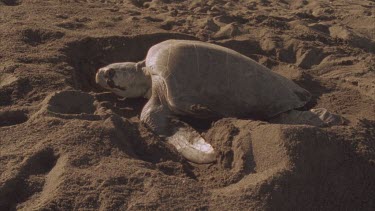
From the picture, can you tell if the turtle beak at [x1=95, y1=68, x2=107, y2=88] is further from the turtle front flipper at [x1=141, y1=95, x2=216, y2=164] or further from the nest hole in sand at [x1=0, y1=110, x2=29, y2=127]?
the nest hole in sand at [x1=0, y1=110, x2=29, y2=127]

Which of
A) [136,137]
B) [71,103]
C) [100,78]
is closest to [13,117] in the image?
[71,103]

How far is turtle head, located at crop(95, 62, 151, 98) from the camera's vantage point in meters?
3.60

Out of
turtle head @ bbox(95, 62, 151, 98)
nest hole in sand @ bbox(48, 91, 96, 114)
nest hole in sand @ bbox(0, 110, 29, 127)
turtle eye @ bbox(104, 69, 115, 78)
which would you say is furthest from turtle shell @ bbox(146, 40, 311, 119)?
nest hole in sand @ bbox(0, 110, 29, 127)

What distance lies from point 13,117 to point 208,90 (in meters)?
1.28

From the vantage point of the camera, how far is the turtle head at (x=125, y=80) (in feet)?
Answer: 11.8

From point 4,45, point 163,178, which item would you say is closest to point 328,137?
point 163,178

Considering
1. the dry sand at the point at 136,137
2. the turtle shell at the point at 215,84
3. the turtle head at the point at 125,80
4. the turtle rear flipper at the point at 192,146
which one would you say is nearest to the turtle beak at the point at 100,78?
the turtle head at the point at 125,80

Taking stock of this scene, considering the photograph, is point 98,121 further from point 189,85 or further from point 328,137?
point 328,137

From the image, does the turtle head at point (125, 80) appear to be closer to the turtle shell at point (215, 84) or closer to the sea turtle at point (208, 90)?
the sea turtle at point (208, 90)

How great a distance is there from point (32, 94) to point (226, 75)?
1301 millimetres

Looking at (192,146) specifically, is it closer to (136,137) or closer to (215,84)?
(136,137)

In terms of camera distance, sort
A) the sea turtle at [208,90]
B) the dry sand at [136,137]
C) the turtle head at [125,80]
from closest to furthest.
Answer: the dry sand at [136,137] → the sea turtle at [208,90] → the turtle head at [125,80]

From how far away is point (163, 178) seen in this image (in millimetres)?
2447

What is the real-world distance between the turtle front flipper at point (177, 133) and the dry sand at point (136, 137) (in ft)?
0.22
